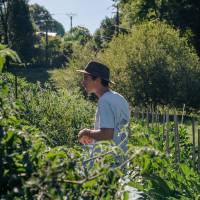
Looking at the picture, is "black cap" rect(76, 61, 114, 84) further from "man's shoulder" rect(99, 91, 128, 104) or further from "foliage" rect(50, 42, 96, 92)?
"foliage" rect(50, 42, 96, 92)

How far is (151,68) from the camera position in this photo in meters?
21.4

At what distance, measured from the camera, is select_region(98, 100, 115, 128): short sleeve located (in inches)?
172

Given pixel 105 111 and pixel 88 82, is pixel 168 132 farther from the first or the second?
pixel 105 111

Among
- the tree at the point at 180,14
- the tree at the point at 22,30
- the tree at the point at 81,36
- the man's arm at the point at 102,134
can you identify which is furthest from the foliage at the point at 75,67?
the tree at the point at 22,30

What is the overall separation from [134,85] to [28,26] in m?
36.4

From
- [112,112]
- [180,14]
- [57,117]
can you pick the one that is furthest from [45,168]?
[180,14]

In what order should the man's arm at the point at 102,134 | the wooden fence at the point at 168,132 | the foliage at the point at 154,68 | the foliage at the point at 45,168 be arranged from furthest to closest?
the foliage at the point at 154,68 → the wooden fence at the point at 168,132 → the man's arm at the point at 102,134 → the foliage at the point at 45,168

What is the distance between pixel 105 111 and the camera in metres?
4.45

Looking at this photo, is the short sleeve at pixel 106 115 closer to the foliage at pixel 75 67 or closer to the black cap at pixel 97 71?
the black cap at pixel 97 71

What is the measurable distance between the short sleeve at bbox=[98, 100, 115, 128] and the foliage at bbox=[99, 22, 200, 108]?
16.6m

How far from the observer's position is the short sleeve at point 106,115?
4367 millimetres

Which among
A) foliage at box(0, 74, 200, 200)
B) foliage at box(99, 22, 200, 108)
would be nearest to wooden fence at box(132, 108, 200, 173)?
foliage at box(0, 74, 200, 200)

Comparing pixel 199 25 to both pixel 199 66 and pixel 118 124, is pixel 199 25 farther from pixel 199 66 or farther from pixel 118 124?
pixel 118 124

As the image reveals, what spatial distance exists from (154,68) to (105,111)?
1719cm
